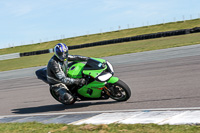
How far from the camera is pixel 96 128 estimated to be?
511cm

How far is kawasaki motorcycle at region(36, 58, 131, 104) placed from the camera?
7.13m

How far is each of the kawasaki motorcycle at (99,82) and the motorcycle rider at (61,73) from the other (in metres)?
0.19

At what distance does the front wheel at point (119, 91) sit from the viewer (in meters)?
7.07

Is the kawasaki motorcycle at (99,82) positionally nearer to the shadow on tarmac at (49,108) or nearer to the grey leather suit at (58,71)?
the grey leather suit at (58,71)

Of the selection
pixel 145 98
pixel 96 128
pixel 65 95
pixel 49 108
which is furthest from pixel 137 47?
pixel 96 128

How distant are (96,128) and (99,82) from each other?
7.31 feet

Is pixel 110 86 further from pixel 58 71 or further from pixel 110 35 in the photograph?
pixel 110 35

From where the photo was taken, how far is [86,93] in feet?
24.7

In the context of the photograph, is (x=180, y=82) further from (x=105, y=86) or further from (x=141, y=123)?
(x=141, y=123)

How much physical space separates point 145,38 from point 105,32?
82.9ft

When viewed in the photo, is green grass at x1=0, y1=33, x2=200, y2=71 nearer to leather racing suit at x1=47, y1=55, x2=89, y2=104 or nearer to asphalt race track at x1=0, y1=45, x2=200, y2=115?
asphalt race track at x1=0, y1=45, x2=200, y2=115

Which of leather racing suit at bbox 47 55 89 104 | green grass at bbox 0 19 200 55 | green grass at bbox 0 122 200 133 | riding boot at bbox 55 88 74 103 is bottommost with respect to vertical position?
green grass at bbox 0 122 200 133

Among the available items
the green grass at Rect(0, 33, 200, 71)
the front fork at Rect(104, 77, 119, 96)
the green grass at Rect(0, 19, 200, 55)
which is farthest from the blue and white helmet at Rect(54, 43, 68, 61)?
the green grass at Rect(0, 19, 200, 55)

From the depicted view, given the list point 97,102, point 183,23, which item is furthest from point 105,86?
point 183,23
